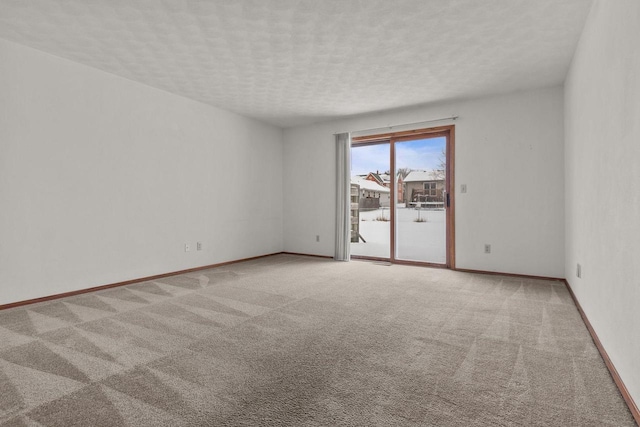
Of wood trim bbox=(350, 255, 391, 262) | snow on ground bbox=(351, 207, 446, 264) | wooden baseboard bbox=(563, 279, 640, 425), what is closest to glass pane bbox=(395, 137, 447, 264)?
snow on ground bbox=(351, 207, 446, 264)

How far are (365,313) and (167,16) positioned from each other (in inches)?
117

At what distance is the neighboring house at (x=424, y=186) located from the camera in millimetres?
5117

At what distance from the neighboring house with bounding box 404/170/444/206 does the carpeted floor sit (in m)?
2.02

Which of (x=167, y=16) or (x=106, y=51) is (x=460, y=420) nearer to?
(x=167, y=16)

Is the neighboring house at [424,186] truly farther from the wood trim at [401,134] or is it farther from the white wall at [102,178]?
the white wall at [102,178]

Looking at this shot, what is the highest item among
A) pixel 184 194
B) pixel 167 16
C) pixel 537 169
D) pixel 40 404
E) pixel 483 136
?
pixel 167 16

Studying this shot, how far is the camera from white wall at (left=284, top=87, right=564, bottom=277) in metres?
4.15

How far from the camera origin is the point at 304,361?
1.99 meters

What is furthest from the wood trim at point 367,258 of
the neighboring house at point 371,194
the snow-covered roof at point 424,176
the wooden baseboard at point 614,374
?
the wooden baseboard at point 614,374

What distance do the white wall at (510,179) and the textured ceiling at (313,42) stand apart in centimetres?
36

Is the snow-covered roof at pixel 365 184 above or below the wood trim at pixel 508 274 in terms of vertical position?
above

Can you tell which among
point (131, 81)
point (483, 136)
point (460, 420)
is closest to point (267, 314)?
point (460, 420)

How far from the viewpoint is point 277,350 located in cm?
214

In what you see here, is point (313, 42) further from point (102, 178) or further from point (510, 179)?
point (510, 179)
